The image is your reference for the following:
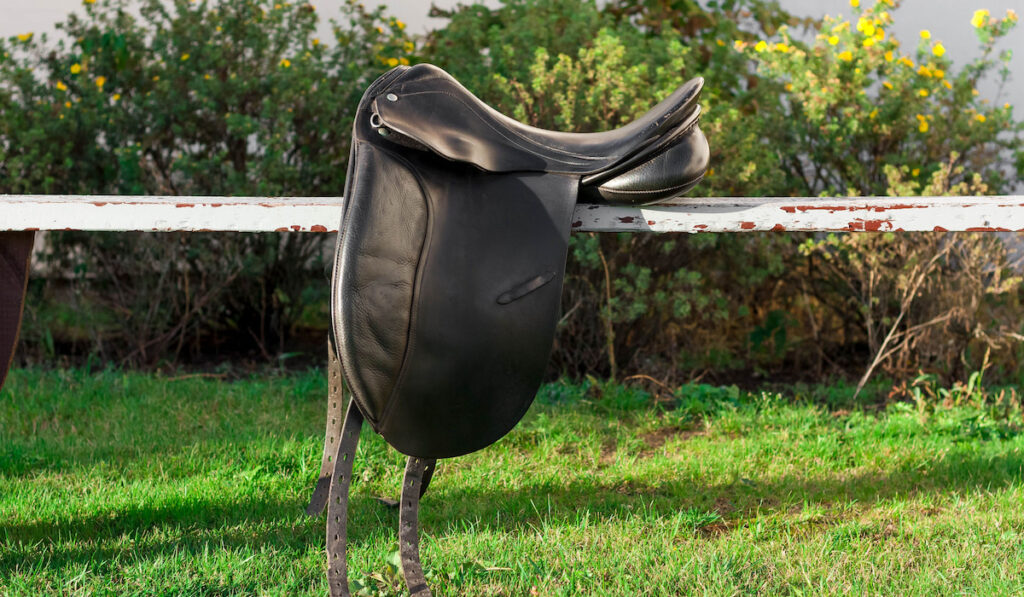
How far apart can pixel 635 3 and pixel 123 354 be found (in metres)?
3.85

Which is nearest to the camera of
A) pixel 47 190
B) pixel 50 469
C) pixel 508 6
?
pixel 50 469

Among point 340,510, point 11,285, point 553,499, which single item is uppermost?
point 11,285

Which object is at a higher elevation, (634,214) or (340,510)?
(634,214)

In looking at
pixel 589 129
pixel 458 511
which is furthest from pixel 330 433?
pixel 589 129

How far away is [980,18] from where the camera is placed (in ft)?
15.8

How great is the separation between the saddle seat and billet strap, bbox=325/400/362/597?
60 centimetres

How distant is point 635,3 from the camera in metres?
5.88

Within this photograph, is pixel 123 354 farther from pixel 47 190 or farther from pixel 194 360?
pixel 47 190

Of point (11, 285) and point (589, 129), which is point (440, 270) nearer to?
point (11, 285)

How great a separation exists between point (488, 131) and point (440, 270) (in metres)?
→ 0.33

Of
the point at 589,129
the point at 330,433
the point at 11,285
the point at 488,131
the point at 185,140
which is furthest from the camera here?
the point at 185,140

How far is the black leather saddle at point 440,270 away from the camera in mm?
1773

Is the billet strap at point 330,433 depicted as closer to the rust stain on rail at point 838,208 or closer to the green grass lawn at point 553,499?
the green grass lawn at point 553,499

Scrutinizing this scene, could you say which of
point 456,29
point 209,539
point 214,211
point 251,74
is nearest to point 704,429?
point 209,539
